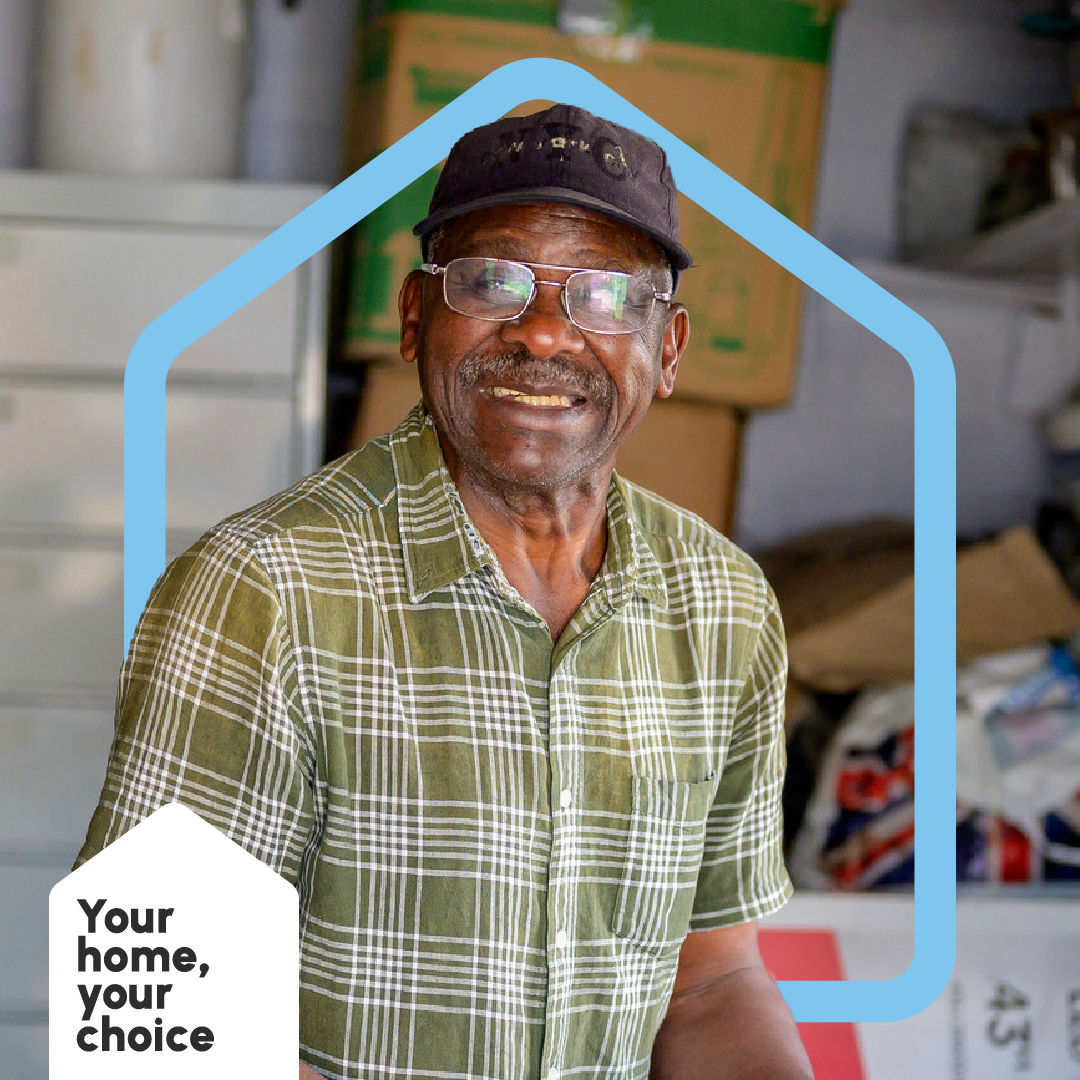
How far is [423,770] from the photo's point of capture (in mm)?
860

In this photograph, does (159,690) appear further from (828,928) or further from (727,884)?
(828,928)

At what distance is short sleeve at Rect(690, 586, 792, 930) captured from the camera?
3.38ft

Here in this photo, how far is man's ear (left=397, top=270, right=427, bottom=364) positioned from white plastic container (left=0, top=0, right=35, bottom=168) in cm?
151

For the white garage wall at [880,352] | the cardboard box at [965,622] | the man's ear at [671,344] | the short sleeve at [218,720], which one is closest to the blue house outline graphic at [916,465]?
the short sleeve at [218,720]

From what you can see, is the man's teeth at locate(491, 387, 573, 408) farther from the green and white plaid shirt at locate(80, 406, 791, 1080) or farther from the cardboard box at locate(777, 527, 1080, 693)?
the cardboard box at locate(777, 527, 1080, 693)

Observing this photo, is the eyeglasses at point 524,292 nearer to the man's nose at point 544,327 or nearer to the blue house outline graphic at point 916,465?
the man's nose at point 544,327

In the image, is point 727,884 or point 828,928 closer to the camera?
point 727,884

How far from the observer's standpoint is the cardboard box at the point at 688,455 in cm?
198

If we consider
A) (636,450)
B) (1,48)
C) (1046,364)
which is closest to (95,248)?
(1,48)

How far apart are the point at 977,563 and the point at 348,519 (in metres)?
1.23

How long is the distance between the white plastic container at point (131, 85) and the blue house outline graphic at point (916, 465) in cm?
48

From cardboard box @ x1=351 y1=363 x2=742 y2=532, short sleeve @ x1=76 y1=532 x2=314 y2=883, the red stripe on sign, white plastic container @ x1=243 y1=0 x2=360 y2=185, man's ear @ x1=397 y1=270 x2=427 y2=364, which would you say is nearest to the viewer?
short sleeve @ x1=76 y1=532 x2=314 y2=883

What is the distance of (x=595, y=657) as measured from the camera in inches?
36.9

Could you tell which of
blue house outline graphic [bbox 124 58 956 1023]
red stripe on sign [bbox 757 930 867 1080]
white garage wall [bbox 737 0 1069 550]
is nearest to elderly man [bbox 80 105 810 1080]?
blue house outline graphic [bbox 124 58 956 1023]
